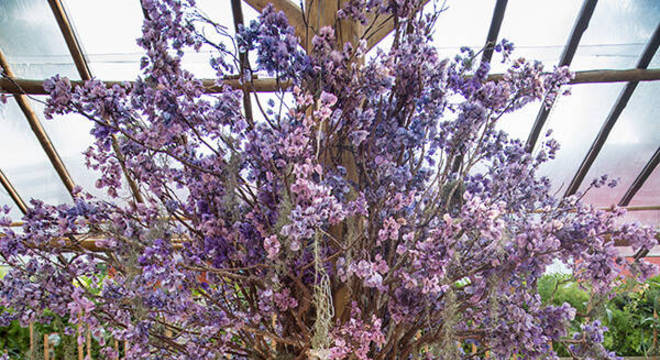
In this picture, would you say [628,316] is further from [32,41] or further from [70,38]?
[32,41]

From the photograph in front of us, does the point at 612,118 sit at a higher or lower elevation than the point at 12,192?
higher

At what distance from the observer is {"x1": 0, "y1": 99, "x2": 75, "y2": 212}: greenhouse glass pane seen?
4492mm

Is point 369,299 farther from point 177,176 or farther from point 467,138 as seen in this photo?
point 177,176

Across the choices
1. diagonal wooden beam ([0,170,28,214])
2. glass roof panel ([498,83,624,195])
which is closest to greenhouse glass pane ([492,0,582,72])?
glass roof panel ([498,83,624,195])

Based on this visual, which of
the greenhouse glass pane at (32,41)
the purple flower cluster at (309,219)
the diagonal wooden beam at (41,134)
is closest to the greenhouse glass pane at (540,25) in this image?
the purple flower cluster at (309,219)

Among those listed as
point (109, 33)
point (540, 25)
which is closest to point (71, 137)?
point (109, 33)

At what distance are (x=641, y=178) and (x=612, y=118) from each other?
0.89 m

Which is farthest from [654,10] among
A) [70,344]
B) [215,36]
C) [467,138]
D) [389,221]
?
[70,344]

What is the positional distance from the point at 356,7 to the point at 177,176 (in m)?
0.55

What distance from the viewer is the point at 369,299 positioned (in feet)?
3.64

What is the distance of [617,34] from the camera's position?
157 inches

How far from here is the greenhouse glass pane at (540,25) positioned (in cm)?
378

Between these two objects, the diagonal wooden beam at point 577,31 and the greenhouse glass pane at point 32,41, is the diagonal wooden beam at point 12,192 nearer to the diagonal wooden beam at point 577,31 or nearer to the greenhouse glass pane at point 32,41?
the greenhouse glass pane at point 32,41

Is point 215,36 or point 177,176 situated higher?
point 215,36
